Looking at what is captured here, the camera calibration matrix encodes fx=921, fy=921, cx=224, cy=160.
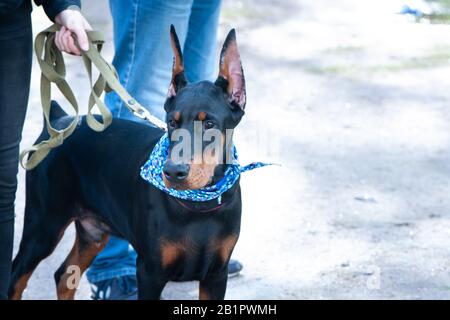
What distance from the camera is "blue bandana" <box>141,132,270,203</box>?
A: 332cm

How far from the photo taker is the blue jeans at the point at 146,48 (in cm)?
404

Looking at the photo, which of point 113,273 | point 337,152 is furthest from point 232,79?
point 337,152

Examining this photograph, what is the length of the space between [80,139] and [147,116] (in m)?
0.41

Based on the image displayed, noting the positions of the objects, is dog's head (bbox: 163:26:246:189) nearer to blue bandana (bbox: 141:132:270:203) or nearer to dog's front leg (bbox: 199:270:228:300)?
blue bandana (bbox: 141:132:270:203)

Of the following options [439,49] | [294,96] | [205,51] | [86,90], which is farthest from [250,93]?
[205,51]

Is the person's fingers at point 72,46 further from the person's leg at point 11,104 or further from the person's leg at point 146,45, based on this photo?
the person's leg at point 146,45

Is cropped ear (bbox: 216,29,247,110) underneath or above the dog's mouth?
above

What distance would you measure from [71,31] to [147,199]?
693mm

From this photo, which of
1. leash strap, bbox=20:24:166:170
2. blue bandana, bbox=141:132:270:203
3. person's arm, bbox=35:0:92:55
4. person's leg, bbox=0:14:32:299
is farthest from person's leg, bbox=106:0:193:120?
person's leg, bbox=0:14:32:299

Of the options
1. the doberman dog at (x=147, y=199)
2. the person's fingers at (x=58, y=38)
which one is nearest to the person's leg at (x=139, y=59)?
the doberman dog at (x=147, y=199)

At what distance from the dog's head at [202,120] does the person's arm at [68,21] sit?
1.12 feet

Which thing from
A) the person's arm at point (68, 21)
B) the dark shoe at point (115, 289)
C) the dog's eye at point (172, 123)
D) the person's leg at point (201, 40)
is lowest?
the dark shoe at point (115, 289)

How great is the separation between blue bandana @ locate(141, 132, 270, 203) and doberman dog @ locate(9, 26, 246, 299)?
0.12 ft

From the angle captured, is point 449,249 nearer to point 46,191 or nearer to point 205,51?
point 205,51
